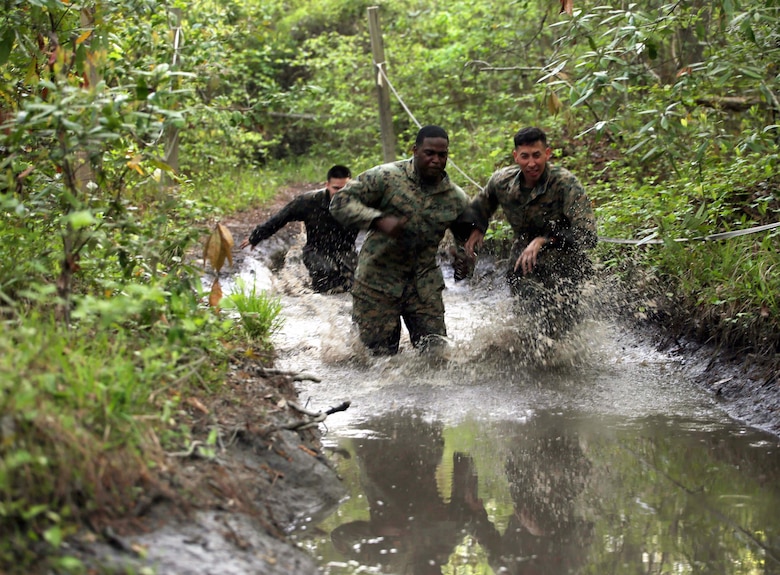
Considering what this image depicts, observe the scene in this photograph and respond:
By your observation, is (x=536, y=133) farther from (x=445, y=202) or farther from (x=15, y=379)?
(x=15, y=379)

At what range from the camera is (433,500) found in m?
4.52

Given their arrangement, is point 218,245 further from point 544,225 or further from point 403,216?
point 544,225

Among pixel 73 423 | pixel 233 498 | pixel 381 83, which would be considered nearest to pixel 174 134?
pixel 381 83

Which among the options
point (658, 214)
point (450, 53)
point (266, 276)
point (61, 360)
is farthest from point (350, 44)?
point (61, 360)

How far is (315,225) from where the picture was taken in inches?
379

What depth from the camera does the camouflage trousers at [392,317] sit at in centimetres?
696

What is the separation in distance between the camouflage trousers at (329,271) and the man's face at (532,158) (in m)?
3.15

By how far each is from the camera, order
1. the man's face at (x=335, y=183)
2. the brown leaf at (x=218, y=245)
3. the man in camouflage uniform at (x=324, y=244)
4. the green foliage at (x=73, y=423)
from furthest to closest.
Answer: the man in camouflage uniform at (x=324, y=244), the man's face at (x=335, y=183), the brown leaf at (x=218, y=245), the green foliage at (x=73, y=423)

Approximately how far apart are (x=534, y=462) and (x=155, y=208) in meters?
3.84

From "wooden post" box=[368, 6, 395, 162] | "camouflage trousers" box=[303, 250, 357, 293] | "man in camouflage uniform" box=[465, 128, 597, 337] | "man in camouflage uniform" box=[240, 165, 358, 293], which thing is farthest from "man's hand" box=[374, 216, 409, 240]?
"wooden post" box=[368, 6, 395, 162]

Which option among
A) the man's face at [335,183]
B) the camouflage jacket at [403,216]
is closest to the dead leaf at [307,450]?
the camouflage jacket at [403,216]

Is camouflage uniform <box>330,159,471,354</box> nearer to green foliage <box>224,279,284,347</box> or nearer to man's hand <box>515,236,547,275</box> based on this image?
man's hand <box>515,236,547,275</box>

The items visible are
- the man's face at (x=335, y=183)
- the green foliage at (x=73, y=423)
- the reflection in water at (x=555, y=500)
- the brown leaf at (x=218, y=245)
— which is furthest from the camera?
the man's face at (x=335, y=183)

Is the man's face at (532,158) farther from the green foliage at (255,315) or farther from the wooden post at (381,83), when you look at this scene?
the wooden post at (381,83)
